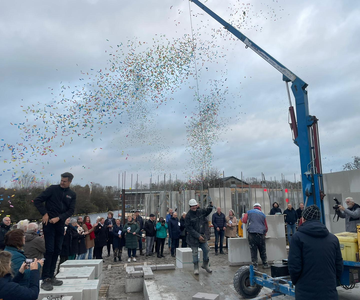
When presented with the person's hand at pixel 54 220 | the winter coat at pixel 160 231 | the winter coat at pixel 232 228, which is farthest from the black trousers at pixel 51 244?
the winter coat at pixel 232 228

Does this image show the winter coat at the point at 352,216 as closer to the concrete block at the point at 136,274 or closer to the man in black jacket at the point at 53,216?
the concrete block at the point at 136,274

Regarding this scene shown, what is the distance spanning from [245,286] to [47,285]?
3.53 metres

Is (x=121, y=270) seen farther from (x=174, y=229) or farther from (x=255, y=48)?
(x=255, y=48)

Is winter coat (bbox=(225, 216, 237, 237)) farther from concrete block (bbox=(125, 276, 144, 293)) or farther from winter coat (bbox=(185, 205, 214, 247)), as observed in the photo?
concrete block (bbox=(125, 276, 144, 293))

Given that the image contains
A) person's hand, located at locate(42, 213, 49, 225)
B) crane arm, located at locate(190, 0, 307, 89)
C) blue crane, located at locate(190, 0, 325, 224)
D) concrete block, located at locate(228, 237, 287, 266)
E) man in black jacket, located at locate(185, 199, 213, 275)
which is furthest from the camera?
concrete block, located at locate(228, 237, 287, 266)

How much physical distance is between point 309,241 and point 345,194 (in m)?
9.30

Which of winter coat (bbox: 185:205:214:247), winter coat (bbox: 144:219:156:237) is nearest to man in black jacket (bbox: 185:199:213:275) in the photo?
winter coat (bbox: 185:205:214:247)

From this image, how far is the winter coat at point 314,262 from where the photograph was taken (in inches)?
127

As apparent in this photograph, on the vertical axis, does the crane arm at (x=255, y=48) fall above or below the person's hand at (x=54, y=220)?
above

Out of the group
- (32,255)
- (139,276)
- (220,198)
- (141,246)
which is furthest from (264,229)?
(220,198)

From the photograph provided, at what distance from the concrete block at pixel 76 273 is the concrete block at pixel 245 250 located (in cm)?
419

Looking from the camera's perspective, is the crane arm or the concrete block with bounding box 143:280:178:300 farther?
the crane arm

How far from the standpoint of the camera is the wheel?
557 cm

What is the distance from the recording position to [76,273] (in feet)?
19.1
